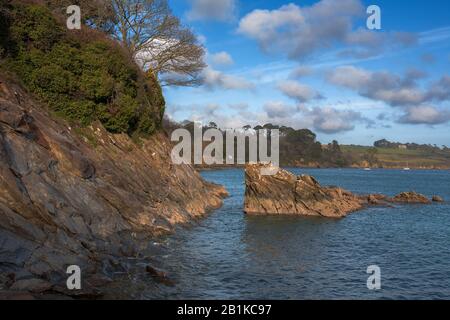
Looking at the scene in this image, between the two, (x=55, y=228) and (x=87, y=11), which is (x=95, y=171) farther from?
(x=87, y=11)

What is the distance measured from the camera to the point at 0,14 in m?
26.1

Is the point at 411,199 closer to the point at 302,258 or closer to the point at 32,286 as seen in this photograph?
the point at 302,258

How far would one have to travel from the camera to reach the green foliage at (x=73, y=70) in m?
27.7

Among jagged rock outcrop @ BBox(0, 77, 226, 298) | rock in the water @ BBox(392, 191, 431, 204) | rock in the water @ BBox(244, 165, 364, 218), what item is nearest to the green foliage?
jagged rock outcrop @ BBox(0, 77, 226, 298)

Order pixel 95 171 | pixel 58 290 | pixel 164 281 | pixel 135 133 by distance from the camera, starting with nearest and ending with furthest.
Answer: pixel 58 290 → pixel 164 281 → pixel 95 171 → pixel 135 133

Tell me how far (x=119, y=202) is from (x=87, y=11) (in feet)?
65.1

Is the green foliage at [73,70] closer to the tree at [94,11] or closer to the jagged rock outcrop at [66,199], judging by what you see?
the jagged rock outcrop at [66,199]

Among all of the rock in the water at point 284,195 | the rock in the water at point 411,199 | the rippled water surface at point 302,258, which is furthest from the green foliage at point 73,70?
the rock in the water at point 411,199

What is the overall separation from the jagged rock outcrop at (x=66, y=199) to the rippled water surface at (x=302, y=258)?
253 centimetres

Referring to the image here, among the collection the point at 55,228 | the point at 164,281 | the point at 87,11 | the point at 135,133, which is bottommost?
the point at 164,281

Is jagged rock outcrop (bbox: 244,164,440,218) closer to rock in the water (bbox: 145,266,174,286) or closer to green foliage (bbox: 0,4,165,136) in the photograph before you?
green foliage (bbox: 0,4,165,136)

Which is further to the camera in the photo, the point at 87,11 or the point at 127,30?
the point at 127,30

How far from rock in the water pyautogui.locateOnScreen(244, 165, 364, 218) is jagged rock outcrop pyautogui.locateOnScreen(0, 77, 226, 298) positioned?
1182 cm
